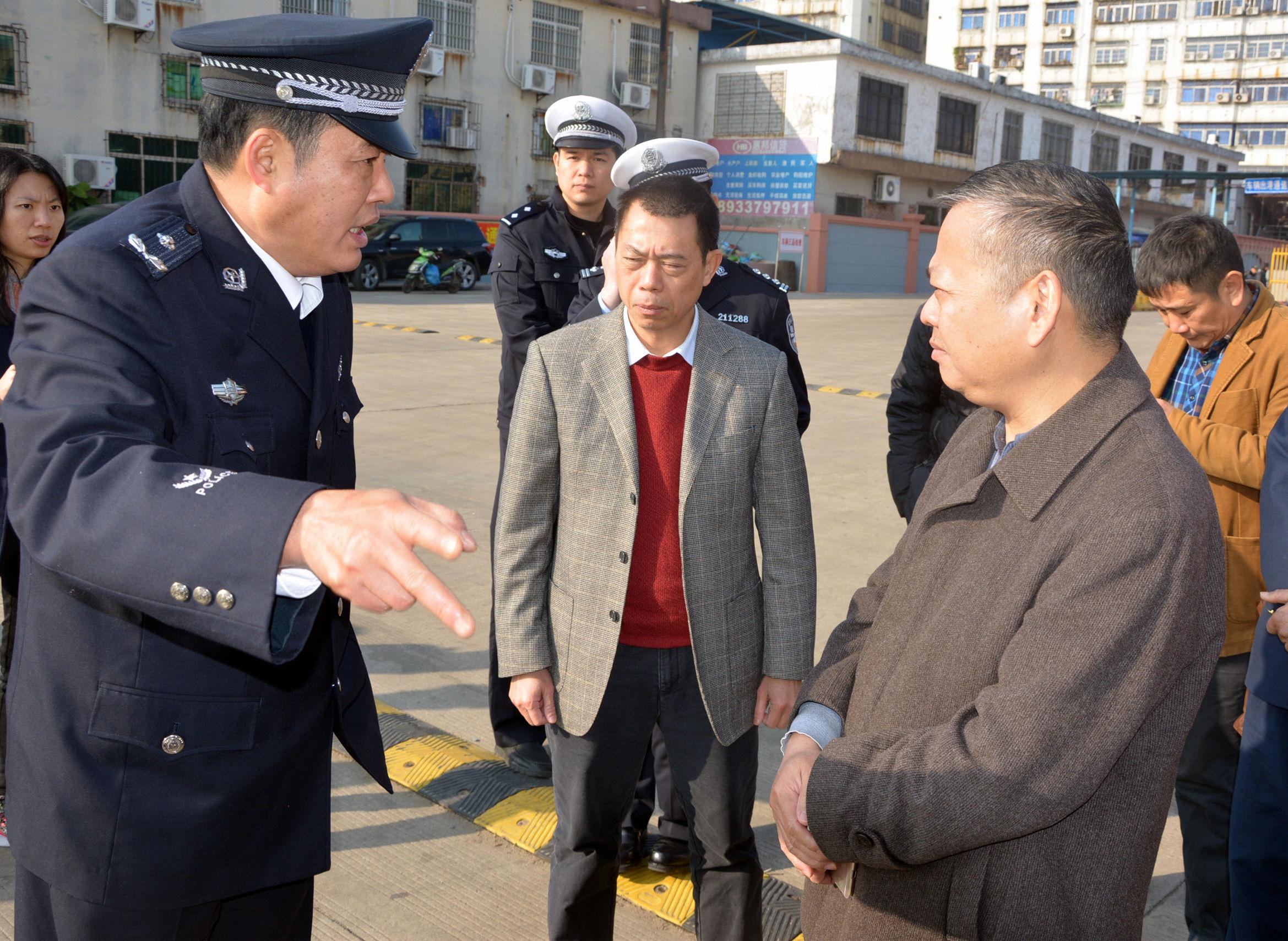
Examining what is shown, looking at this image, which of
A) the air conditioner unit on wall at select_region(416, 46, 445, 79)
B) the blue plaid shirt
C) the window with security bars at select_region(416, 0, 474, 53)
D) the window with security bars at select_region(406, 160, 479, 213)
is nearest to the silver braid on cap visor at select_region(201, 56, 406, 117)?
the blue plaid shirt

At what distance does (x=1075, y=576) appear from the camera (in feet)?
4.88

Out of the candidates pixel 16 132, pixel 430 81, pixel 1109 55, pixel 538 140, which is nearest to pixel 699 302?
pixel 16 132

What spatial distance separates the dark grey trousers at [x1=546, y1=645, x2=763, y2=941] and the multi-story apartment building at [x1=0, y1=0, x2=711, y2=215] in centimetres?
2054

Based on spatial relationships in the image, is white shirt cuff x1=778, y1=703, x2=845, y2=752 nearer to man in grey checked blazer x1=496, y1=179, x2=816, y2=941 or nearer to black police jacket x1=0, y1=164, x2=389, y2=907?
man in grey checked blazer x1=496, y1=179, x2=816, y2=941

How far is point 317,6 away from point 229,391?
27290mm

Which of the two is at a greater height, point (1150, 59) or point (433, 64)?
point (1150, 59)

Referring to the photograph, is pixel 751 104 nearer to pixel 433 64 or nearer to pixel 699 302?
pixel 433 64

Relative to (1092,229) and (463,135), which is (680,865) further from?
(463,135)

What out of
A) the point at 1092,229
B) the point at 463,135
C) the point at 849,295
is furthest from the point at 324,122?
the point at 849,295

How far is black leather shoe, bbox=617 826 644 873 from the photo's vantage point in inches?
127

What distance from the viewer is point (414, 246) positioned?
22.6 m

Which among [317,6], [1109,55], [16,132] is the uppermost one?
[1109,55]

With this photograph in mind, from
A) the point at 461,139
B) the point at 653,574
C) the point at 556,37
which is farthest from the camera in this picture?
the point at 556,37

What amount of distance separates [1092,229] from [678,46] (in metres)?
34.8
